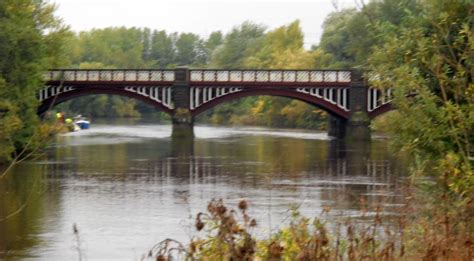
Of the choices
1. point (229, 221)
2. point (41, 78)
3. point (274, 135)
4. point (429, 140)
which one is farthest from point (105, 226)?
point (274, 135)

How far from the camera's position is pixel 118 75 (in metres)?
75.8

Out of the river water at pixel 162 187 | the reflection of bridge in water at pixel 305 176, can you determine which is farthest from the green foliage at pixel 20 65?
the reflection of bridge in water at pixel 305 176

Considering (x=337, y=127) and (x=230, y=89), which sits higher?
(x=230, y=89)

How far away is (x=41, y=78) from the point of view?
58781mm

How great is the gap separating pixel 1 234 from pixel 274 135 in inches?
2112

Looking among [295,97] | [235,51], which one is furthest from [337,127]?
[235,51]

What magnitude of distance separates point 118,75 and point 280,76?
1217 cm

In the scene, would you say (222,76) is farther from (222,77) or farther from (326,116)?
(326,116)

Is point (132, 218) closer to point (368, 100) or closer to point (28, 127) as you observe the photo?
point (28, 127)

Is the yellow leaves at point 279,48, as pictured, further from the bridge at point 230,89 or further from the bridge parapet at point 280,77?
the bridge at point 230,89

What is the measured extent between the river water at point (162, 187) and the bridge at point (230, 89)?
306 cm

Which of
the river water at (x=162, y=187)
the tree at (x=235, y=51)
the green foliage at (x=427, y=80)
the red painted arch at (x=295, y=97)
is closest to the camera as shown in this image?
the green foliage at (x=427, y=80)

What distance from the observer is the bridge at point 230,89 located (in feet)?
243

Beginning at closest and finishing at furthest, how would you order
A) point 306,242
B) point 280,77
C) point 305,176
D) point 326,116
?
1. point 306,242
2. point 305,176
3. point 280,77
4. point 326,116
